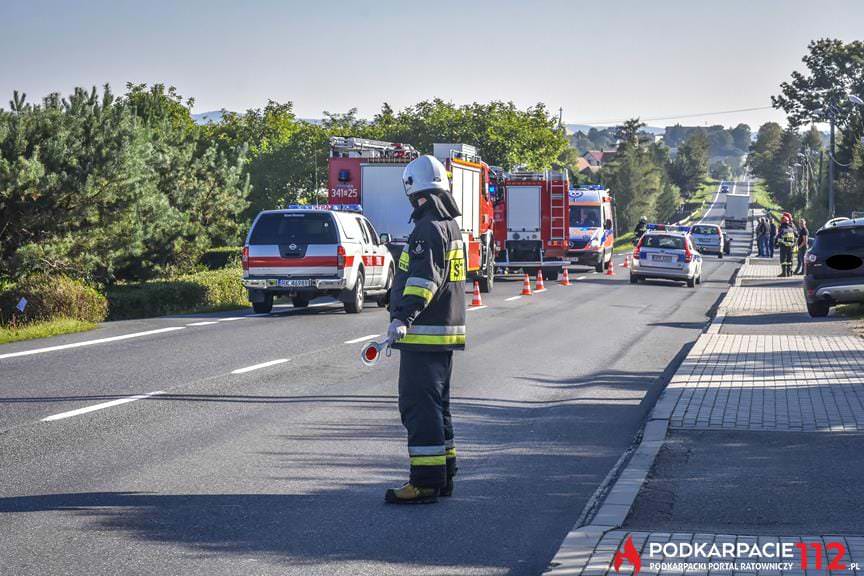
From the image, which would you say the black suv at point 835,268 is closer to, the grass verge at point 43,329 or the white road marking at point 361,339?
the white road marking at point 361,339

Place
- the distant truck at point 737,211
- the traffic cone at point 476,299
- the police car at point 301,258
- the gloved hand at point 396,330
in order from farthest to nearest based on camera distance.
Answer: the distant truck at point 737,211 < the traffic cone at point 476,299 < the police car at point 301,258 < the gloved hand at point 396,330

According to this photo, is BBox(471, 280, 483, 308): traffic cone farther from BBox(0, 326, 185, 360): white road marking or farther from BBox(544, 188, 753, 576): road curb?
BBox(544, 188, 753, 576): road curb

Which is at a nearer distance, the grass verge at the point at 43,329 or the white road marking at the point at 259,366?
the white road marking at the point at 259,366

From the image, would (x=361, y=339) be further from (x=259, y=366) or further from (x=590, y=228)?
(x=590, y=228)

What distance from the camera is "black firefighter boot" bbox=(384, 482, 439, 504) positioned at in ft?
24.9

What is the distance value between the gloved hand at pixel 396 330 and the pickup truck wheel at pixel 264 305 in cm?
1590

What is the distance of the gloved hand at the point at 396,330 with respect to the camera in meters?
7.35

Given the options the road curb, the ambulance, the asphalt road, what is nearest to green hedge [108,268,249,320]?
the asphalt road

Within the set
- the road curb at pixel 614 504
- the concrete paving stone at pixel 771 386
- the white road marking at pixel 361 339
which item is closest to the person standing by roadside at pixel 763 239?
the concrete paving stone at pixel 771 386

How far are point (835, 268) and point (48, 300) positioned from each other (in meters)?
13.6

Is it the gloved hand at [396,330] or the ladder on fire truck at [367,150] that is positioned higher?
the ladder on fire truck at [367,150]

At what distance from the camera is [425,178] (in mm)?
7770

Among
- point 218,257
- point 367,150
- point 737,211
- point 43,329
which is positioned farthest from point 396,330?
point 737,211

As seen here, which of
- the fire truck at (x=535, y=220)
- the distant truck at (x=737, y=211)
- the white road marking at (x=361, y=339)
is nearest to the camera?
the white road marking at (x=361, y=339)
